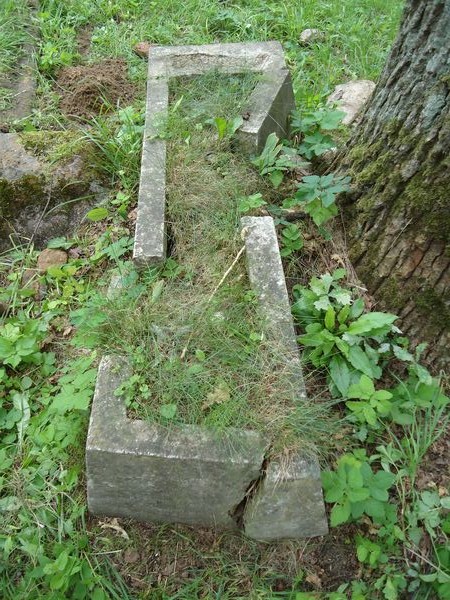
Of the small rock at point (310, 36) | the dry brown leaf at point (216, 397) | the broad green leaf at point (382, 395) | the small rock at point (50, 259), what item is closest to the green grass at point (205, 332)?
the dry brown leaf at point (216, 397)

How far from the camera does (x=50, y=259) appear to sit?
2.91m

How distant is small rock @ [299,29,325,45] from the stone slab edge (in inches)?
114

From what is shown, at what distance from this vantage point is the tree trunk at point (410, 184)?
2043 mm

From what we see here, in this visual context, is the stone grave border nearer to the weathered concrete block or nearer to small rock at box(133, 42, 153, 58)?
the weathered concrete block

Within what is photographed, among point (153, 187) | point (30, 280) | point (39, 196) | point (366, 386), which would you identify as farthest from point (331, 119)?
point (30, 280)

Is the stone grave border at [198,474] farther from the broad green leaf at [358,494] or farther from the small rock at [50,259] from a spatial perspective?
the small rock at [50,259]

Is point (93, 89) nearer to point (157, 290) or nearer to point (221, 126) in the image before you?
point (221, 126)

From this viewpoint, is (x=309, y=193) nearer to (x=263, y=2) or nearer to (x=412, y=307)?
(x=412, y=307)

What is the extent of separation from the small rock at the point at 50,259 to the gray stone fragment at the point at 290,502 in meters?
1.69

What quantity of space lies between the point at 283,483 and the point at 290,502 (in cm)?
10

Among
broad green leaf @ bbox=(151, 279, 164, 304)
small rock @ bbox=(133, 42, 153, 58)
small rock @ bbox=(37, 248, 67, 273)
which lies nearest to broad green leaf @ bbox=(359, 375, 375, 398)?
broad green leaf @ bbox=(151, 279, 164, 304)

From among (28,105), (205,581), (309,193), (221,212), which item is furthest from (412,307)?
(28,105)

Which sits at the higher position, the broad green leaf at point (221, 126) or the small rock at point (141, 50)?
the broad green leaf at point (221, 126)

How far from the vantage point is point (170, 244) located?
2590 millimetres
